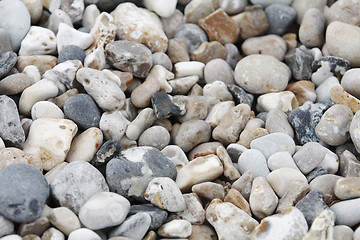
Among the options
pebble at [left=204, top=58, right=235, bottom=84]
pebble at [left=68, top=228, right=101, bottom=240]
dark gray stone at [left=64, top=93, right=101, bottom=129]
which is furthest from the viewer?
pebble at [left=204, top=58, right=235, bottom=84]

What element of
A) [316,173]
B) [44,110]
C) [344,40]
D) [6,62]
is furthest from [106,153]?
[344,40]

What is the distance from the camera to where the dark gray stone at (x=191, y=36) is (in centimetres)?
181

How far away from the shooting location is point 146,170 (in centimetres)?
125

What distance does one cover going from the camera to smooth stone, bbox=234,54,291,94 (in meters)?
1.62

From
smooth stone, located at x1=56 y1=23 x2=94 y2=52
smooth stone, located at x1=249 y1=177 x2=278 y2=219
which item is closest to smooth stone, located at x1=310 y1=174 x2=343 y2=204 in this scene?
smooth stone, located at x1=249 y1=177 x2=278 y2=219

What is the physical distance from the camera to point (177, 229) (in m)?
1.11

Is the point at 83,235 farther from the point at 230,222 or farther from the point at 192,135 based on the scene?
the point at 192,135

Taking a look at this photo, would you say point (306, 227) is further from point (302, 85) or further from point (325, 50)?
point (325, 50)

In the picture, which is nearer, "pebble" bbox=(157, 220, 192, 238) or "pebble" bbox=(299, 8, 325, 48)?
"pebble" bbox=(157, 220, 192, 238)

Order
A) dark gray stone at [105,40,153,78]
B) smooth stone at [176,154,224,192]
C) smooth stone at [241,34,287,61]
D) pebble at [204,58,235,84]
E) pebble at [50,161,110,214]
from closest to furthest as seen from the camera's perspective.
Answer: pebble at [50,161,110,214]
smooth stone at [176,154,224,192]
dark gray stone at [105,40,153,78]
pebble at [204,58,235,84]
smooth stone at [241,34,287,61]

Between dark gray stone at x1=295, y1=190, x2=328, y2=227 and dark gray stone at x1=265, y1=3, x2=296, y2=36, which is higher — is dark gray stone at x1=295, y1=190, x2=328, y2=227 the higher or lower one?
the lower one

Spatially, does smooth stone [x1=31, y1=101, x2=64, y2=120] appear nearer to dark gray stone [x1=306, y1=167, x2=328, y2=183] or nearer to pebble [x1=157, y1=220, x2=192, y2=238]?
pebble [x1=157, y1=220, x2=192, y2=238]

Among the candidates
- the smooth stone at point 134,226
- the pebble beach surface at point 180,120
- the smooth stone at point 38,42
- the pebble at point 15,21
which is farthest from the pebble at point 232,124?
the pebble at point 15,21

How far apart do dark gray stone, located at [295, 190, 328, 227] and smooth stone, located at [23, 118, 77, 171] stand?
2.24 feet
